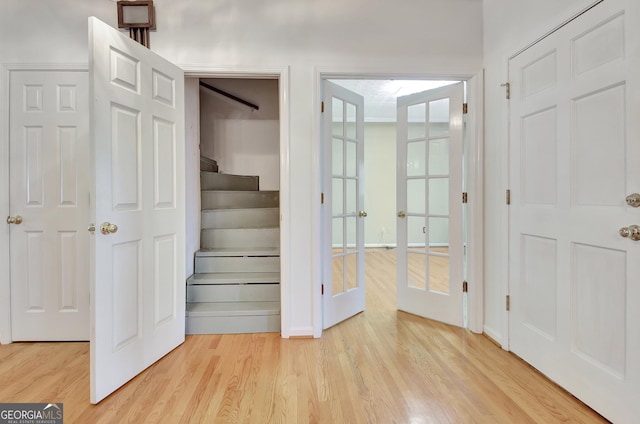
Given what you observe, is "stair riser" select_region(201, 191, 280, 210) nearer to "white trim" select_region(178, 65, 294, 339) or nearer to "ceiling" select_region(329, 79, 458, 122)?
"white trim" select_region(178, 65, 294, 339)

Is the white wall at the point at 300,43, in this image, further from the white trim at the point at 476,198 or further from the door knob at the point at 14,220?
the white trim at the point at 476,198

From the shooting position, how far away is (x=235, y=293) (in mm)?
2668

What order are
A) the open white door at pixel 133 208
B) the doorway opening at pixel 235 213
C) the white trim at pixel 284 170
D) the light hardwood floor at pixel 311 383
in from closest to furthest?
1. the light hardwood floor at pixel 311 383
2. the open white door at pixel 133 208
3. the white trim at pixel 284 170
4. the doorway opening at pixel 235 213

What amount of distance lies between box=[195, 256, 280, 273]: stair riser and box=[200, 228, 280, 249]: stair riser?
31 centimetres

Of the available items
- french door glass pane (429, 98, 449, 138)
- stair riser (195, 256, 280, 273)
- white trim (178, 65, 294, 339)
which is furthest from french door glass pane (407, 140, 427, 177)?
stair riser (195, 256, 280, 273)

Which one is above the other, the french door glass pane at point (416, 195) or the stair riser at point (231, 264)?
the french door glass pane at point (416, 195)

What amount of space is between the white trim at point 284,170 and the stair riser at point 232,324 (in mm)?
126

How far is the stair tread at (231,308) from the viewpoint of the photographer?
97.1 inches

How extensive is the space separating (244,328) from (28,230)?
5.63 feet

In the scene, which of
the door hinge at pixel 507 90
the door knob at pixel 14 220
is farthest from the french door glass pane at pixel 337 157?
the door knob at pixel 14 220

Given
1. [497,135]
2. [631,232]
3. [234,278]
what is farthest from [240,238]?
[631,232]

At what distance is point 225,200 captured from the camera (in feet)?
11.8

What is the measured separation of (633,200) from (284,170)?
1931 mm

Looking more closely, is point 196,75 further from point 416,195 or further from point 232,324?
point 416,195
